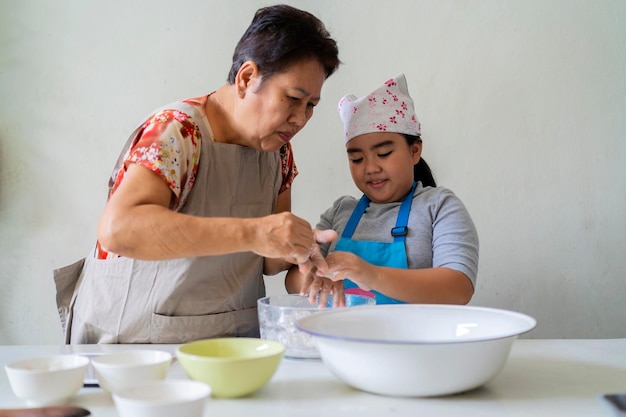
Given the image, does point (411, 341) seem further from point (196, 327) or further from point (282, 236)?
point (196, 327)

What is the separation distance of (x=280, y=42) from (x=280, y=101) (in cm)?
13

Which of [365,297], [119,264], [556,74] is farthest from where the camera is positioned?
[556,74]

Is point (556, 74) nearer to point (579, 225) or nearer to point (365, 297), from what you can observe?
point (579, 225)

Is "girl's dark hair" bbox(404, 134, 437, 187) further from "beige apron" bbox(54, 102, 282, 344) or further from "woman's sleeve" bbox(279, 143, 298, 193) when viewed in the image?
"beige apron" bbox(54, 102, 282, 344)

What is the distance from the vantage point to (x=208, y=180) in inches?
54.2

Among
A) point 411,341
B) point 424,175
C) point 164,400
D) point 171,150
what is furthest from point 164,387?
point 424,175

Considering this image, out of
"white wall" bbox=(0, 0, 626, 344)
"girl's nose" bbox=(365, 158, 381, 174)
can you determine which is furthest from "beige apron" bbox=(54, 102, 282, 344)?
"white wall" bbox=(0, 0, 626, 344)

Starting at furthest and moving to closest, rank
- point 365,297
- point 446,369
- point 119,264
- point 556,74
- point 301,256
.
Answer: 1. point 556,74
2. point 119,264
3. point 365,297
4. point 301,256
5. point 446,369

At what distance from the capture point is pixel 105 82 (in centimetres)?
204

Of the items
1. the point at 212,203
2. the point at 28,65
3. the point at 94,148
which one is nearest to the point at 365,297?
the point at 212,203

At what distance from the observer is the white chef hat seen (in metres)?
1.65

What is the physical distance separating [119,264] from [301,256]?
490 mm

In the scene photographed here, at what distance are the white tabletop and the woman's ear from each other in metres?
0.64

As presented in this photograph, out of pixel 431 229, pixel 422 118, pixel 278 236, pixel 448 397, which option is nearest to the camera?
pixel 448 397
